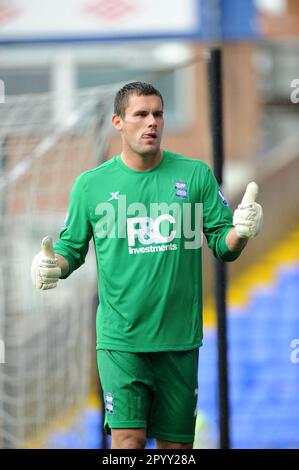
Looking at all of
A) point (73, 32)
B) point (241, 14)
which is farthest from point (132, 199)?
point (241, 14)

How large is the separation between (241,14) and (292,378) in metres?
4.32

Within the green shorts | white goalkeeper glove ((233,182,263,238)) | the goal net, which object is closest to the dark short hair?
white goalkeeper glove ((233,182,263,238))

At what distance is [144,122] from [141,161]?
17cm

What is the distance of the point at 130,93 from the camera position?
147 inches

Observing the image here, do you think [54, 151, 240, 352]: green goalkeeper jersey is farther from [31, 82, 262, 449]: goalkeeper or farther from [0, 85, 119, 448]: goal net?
[0, 85, 119, 448]: goal net

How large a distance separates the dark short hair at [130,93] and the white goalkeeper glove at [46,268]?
1.71ft

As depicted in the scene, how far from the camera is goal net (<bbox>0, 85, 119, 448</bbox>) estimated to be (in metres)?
6.75

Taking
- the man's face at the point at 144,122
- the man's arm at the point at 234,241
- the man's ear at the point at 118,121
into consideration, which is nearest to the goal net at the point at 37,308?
the man's ear at the point at 118,121

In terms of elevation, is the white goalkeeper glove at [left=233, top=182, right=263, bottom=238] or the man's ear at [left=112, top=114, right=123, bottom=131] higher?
the man's ear at [left=112, top=114, right=123, bottom=131]

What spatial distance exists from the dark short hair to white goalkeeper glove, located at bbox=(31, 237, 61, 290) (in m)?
0.52

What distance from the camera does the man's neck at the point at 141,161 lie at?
3818mm

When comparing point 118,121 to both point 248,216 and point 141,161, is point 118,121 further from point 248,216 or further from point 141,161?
point 248,216

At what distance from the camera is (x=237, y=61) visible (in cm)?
1455

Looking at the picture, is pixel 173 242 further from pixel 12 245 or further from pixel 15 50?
pixel 15 50
